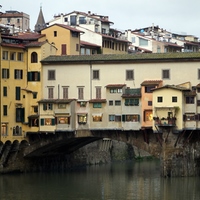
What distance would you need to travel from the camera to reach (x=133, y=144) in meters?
81.6

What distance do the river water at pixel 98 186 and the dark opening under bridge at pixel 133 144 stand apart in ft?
4.52

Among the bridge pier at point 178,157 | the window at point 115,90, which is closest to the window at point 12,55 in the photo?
the window at point 115,90

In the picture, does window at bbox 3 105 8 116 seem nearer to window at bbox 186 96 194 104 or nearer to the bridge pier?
the bridge pier

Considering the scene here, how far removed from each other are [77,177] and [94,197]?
13967mm

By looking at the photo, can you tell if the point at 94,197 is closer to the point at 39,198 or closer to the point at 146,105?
the point at 39,198

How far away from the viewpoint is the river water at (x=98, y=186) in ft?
226

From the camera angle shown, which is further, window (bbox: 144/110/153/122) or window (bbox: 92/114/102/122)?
window (bbox: 92/114/102/122)

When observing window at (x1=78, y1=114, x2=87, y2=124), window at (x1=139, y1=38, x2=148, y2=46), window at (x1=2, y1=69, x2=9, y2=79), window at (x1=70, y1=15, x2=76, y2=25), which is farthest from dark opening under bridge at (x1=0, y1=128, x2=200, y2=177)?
window at (x1=139, y1=38, x2=148, y2=46)

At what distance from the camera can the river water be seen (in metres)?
68.8

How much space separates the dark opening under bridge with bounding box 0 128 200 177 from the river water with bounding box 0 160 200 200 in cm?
138

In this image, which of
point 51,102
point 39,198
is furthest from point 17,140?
point 39,198

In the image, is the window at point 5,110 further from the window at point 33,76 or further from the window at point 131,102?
the window at point 131,102

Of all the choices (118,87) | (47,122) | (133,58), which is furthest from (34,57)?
(133,58)

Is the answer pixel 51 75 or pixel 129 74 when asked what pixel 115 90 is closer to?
pixel 129 74
